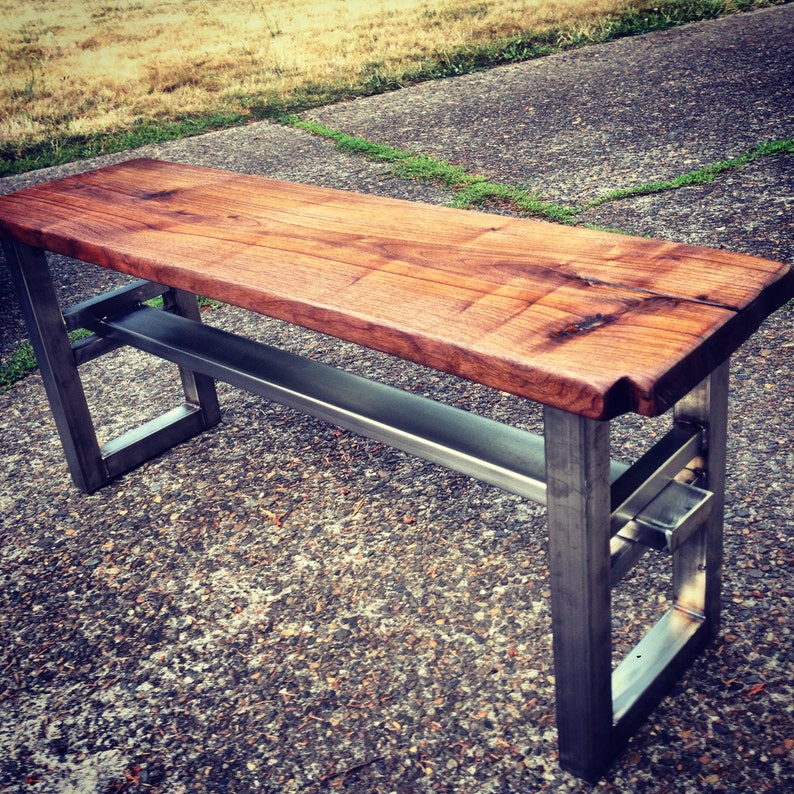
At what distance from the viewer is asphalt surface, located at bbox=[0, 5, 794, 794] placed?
167 cm

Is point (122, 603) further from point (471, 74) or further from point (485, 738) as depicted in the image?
point (471, 74)

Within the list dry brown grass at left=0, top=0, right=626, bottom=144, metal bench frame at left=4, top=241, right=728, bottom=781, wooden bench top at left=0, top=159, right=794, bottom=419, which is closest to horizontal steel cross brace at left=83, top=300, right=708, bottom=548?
metal bench frame at left=4, top=241, right=728, bottom=781

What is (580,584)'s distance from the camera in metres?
1.41

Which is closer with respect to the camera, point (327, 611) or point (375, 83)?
point (327, 611)

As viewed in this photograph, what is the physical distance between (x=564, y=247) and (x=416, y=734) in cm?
99

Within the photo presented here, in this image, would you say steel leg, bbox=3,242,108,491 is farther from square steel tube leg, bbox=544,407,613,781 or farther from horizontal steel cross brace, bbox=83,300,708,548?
square steel tube leg, bbox=544,407,613,781

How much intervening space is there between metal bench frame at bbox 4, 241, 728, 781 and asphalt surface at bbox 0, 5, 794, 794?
0.09m

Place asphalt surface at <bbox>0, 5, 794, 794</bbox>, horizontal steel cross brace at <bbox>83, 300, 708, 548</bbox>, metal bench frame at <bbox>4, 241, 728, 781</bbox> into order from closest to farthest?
metal bench frame at <bbox>4, 241, 728, 781</bbox> < horizontal steel cross brace at <bbox>83, 300, 708, 548</bbox> < asphalt surface at <bbox>0, 5, 794, 794</bbox>

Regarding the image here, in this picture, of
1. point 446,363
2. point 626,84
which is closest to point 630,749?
point 446,363

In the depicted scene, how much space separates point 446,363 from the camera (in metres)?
1.34

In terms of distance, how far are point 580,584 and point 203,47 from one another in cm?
911

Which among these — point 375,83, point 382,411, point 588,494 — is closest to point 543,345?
point 588,494

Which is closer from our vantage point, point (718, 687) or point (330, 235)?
point (718, 687)

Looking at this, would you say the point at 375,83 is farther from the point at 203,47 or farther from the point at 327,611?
the point at 327,611
